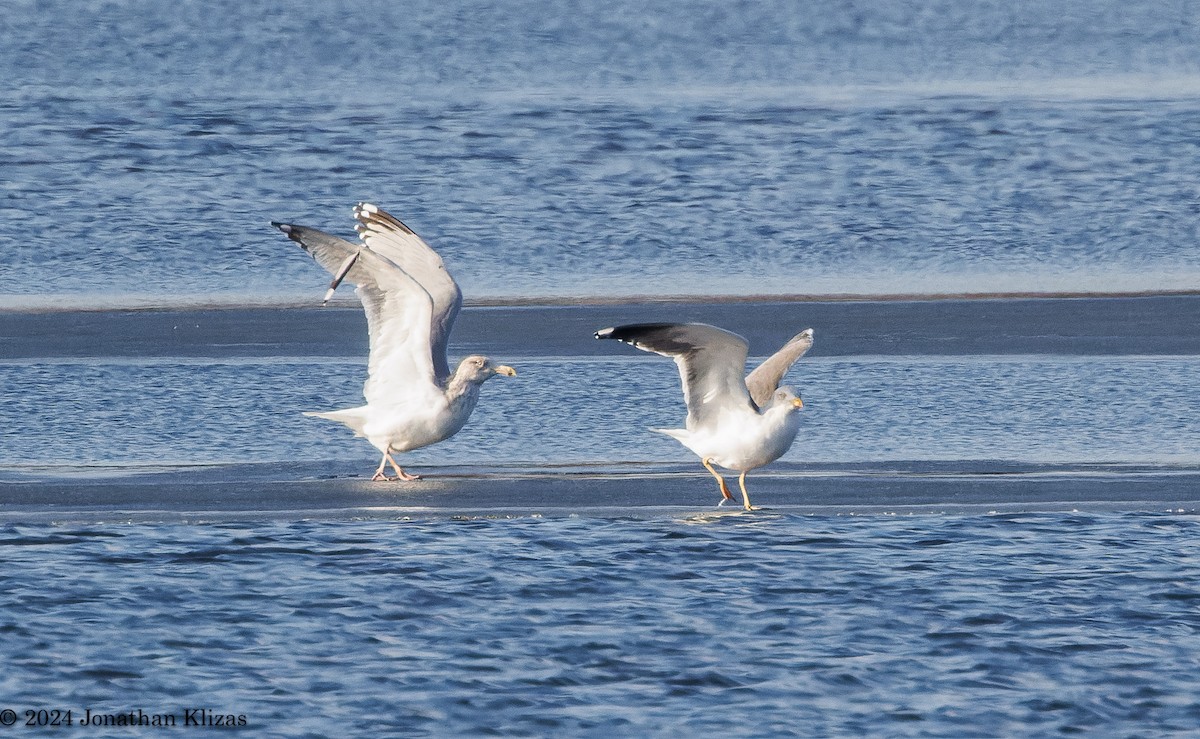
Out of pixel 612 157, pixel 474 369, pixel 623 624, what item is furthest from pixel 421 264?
pixel 612 157

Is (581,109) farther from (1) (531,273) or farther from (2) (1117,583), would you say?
(2) (1117,583)

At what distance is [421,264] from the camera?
1016 cm

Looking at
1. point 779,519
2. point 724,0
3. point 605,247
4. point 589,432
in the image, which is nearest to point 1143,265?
point 605,247

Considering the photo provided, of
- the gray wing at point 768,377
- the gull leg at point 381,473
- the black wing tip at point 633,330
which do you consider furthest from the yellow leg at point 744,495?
A: the gull leg at point 381,473

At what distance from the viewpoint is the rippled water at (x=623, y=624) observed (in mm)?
6754

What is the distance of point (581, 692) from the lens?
6.91m

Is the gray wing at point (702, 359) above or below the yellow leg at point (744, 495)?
above

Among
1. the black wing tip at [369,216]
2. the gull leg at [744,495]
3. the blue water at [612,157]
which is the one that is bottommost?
Result: the gull leg at [744,495]

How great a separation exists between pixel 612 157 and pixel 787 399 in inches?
511

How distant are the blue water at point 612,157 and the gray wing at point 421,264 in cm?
583

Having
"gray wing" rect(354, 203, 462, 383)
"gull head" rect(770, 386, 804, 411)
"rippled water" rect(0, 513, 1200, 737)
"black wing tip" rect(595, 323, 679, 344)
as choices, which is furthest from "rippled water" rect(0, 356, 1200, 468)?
"black wing tip" rect(595, 323, 679, 344)

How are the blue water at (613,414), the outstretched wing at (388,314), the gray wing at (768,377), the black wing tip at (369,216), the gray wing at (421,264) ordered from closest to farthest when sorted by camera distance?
the blue water at (613,414)
the gray wing at (768,377)
the outstretched wing at (388,314)
the gray wing at (421,264)
the black wing tip at (369,216)

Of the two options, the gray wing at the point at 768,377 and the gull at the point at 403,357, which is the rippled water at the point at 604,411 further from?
the gray wing at the point at 768,377

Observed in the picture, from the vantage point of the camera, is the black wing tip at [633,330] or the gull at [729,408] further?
the gull at [729,408]
